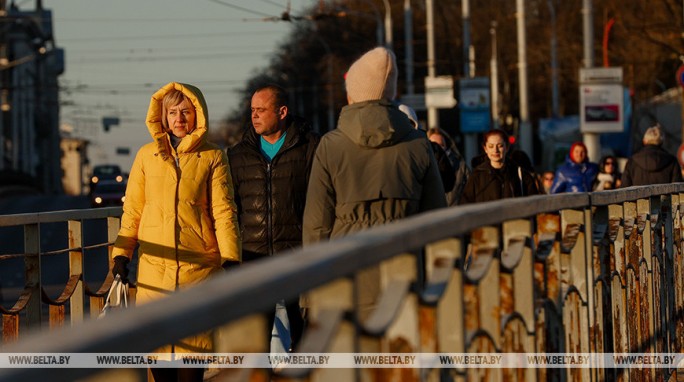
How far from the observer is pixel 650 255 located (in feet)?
24.9

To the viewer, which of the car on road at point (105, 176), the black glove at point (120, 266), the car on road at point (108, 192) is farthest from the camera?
the car on road at point (105, 176)

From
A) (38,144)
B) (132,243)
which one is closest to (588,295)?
(132,243)

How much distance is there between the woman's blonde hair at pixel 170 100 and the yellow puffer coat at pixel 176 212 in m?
0.02

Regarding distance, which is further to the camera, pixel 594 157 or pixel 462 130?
pixel 462 130

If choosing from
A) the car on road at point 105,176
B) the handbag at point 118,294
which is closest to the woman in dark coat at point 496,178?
the handbag at point 118,294

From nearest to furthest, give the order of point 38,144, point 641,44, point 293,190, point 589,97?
point 293,190, point 589,97, point 641,44, point 38,144

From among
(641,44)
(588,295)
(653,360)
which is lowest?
(653,360)

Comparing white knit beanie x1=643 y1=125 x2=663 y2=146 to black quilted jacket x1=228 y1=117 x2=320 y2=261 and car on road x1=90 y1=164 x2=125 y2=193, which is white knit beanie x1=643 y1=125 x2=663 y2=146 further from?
car on road x1=90 y1=164 x2=125 y2=193

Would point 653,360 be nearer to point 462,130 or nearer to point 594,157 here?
point 594,157

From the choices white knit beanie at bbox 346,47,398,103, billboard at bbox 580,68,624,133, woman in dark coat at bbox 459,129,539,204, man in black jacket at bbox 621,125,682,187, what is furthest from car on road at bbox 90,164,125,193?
white knit beanie at bbox 346,47,398,103

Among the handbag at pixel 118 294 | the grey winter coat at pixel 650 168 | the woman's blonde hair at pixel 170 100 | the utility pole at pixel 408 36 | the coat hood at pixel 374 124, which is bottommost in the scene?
the handbag at pixel 118 294

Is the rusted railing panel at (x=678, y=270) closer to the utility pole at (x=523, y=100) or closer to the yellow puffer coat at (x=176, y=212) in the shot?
the yellow puffer coat at (x=176, y=212)

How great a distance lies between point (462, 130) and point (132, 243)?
1504 inches

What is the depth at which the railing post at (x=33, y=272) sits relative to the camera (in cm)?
919
